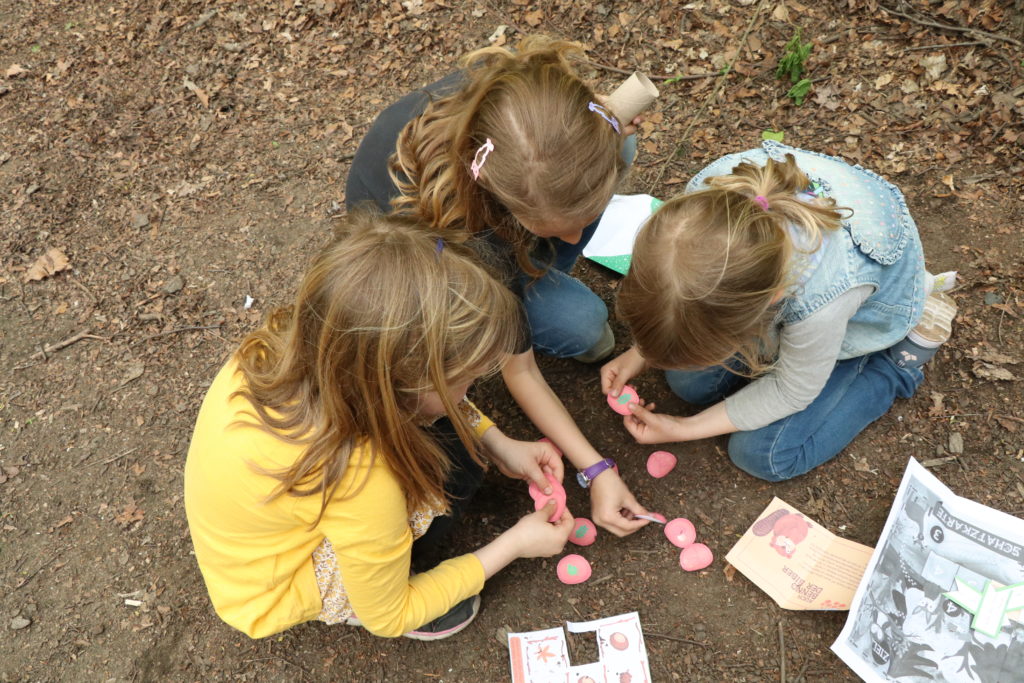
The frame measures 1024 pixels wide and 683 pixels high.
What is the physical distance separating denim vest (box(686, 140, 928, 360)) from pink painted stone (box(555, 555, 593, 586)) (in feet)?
3.40

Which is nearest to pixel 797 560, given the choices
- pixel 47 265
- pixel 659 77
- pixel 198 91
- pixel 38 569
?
pixel 659 77

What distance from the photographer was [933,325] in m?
2.24

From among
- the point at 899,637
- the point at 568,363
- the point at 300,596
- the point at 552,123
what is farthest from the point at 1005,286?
the point at 300,596

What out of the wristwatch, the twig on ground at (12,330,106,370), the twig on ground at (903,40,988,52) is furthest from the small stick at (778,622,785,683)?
the twig on ground at (12,330,106,370)

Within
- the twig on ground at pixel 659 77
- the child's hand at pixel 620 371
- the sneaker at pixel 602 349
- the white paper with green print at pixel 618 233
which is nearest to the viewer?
the child's hand at pixel 620 371

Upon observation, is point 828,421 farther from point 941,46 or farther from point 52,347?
point 52,347

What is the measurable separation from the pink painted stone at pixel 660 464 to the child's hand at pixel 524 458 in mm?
373

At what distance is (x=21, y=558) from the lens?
2.45 metres

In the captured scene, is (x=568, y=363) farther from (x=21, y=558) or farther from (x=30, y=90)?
(x=30, y=90)

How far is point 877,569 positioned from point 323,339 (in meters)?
1.82

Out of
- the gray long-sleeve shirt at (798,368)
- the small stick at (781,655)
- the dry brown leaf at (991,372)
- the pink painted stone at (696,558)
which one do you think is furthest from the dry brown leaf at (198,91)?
the dry brown leaf at (991,372)

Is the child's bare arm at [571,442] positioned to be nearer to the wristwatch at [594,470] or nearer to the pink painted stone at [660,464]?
the wristwatch at [594,470]

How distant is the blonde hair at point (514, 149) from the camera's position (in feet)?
5.28

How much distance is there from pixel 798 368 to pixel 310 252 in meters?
2.17
